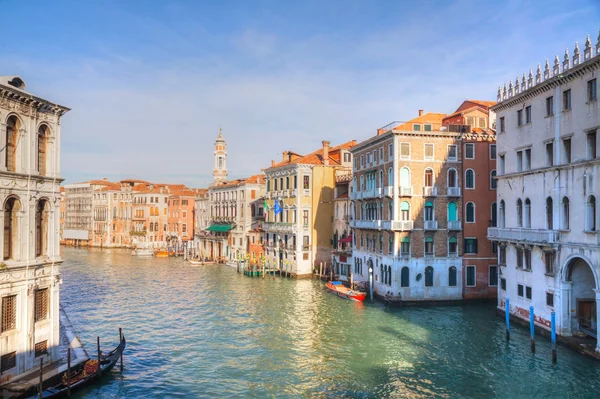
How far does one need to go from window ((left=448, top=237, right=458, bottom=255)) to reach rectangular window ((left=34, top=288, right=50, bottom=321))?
21.5 metres

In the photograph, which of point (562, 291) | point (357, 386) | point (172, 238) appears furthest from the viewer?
point (172, 238)

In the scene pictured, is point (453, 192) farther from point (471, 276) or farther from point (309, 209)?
point (309, 209)

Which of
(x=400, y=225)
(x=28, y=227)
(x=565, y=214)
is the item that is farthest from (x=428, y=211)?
(x=28, y=227)

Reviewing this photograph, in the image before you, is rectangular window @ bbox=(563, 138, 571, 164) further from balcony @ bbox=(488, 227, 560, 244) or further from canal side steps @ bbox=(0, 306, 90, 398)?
canal side steps @ bbox=(0, 306, 90, 398)

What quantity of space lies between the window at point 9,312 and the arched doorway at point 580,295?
19262 millimetres

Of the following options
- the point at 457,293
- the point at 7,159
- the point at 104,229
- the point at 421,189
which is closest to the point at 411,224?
the point at 421,189

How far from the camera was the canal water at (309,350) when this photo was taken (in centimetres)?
1641

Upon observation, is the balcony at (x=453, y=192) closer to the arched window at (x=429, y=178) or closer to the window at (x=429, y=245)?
the arched window at (x=429, y=178)

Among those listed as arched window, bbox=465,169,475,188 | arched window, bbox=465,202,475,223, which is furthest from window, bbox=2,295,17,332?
arched window, bbox=465,169,475,188

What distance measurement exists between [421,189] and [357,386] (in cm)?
1535

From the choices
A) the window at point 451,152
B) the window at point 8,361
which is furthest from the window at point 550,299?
the window at point 8,361

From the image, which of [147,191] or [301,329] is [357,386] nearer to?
[301,329]

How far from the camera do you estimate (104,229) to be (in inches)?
3327

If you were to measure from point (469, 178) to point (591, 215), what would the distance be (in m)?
11.4
